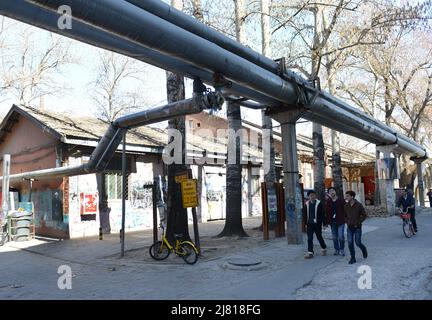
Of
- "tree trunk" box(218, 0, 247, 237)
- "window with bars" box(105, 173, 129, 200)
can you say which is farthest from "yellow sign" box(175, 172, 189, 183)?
"window with bars" box(105, 173, 129, 200)

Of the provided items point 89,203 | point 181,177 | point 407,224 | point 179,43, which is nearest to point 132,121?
point 181,177

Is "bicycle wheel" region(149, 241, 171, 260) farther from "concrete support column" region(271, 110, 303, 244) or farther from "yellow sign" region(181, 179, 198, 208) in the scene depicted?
"concrete support column" region(271, 110, 303, 244)

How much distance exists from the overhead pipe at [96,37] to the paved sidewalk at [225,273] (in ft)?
14.5

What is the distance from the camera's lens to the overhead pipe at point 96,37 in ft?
20.6

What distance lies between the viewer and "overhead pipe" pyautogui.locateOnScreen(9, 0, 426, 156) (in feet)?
20.5

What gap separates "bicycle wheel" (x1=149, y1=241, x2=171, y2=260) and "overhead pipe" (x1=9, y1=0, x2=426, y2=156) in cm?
451

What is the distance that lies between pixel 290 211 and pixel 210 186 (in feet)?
36.3

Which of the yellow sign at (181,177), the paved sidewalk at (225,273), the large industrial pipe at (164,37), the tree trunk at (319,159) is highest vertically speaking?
the large industrial pipe at (164,37)

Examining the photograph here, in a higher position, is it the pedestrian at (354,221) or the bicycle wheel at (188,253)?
the pedestrian at (354,221)

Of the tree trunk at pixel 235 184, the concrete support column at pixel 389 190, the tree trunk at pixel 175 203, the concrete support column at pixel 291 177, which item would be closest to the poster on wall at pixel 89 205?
the tree trunk at pixel 235 184

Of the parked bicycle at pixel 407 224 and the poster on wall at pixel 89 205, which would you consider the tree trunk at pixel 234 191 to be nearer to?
the parked bicycle at pixel 407 224

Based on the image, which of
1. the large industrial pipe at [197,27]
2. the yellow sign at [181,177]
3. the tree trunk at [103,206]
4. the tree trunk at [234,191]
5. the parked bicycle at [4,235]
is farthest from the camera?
the tree trunk at [103,206]
